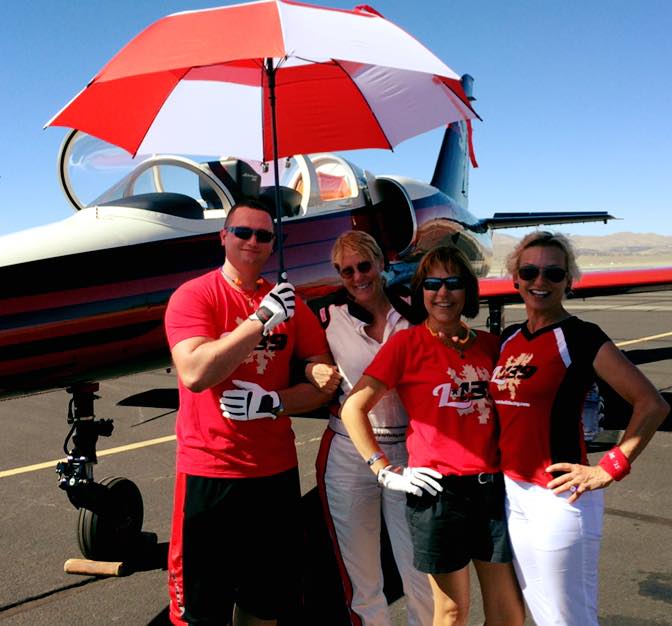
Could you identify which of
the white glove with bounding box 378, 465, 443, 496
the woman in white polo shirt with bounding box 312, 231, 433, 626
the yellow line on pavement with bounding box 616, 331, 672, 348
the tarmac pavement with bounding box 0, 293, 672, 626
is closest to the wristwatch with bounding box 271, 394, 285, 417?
the woman in white polo shirt with bounding box 312, 231, 433, 626

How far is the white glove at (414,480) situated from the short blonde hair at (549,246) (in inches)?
30.5

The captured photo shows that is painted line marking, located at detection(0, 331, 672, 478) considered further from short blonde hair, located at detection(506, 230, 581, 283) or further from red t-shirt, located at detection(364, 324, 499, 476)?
short blonde hair, located at detection(506, 230, 581, 283)

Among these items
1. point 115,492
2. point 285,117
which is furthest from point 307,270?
point 115,492

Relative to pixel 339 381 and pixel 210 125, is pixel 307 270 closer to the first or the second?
pixel 210 125

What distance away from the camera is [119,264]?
405cm

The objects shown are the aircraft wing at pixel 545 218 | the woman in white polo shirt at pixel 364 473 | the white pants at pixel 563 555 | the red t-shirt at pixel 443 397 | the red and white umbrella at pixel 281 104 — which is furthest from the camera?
the aircraft wing at pixel 545 218

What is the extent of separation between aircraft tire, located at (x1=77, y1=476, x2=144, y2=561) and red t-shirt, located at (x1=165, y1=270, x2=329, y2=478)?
194cm

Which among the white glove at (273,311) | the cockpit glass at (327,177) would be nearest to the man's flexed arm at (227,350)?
the white glove at (273,311)

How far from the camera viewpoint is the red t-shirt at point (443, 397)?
2312 mm

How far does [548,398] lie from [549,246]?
541 mm

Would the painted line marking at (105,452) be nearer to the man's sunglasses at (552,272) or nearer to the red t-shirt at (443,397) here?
the red t-shirt at (443,397)

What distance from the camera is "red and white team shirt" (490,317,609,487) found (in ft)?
6.93

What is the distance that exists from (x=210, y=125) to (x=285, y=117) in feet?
1.40

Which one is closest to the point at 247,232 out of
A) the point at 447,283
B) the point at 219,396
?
the point at 219,396
